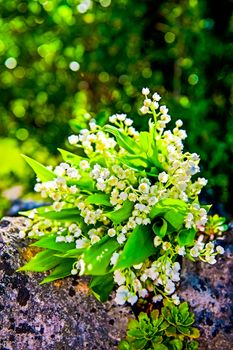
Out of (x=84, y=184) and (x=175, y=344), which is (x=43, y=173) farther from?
(x=175, y=344)

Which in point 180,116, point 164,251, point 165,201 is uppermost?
point 165,201

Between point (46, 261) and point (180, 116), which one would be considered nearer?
point (46, 261)

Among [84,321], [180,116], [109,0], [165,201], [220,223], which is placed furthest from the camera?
[109,0]

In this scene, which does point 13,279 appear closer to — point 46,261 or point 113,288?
point 46,261

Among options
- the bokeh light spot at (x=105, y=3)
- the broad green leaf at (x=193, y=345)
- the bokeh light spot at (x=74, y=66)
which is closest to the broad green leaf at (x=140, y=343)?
the broad green leaf at (x=193, y=345)

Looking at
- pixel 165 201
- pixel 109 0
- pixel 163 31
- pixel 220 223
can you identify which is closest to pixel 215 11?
pixel 163 31

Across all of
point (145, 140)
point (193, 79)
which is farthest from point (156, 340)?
point (193, 79)

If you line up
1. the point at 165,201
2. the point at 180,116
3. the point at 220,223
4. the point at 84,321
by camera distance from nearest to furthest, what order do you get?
the point at 165,201 < the point at 84,321 < the point at 220,223 < the point at 180,116
